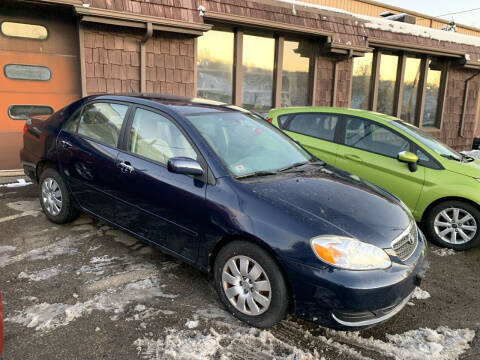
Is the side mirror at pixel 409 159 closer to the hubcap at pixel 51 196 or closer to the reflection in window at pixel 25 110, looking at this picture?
the hubcap at pixel 51 196

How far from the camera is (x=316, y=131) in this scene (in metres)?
5.64

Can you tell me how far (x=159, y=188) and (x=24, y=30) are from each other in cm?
508

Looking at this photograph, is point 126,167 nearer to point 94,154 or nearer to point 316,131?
point 94,154

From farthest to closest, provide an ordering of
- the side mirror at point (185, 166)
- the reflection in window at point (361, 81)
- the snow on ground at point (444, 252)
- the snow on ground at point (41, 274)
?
the reflection in window at point (361, 81), the snow on ground at point (444, 252), the snow on ground at point (41, 274), the side mirror at point (185, 166)

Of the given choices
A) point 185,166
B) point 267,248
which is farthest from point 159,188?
point 267,248

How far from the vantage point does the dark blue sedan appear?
98.0 inches

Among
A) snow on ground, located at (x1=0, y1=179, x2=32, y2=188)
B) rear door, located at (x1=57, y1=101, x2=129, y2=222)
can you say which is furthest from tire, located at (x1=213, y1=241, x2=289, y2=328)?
snow on ground, located at (x1=0, y1=179, x2=32, y2=188)

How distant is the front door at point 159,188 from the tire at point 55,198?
1.02m

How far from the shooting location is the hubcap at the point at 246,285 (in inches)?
105

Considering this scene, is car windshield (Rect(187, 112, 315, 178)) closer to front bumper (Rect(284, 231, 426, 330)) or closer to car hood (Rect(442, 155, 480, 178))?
front bumper (Rect(284, 231, 426, 330))

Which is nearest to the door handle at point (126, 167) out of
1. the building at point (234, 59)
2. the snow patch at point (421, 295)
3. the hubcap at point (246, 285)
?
the hubcap at point (246, 285)

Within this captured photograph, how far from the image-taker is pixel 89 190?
386cm

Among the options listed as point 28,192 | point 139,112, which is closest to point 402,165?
point 139,112

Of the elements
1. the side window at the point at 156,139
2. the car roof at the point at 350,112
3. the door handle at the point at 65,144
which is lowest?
the door handle at the point at 65,144
